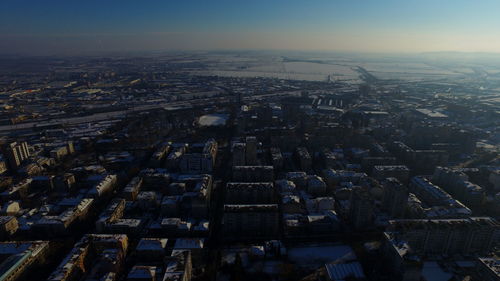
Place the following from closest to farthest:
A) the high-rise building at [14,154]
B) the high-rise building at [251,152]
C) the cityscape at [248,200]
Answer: the cityscape at [248,200]
the high-rise building at [251,152]
the high-rise building at [14,154]

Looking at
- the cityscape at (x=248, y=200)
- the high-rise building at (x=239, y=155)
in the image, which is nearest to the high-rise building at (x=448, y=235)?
the cityscape at (x=248, y=200)

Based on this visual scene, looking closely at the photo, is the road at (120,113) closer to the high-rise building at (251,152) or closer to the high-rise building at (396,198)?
the high-rise building at (251,152)

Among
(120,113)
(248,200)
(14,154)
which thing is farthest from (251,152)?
(120,113)

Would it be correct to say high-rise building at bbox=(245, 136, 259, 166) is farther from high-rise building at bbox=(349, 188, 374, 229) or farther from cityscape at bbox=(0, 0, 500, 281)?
high-rise building at bbox=(349, 188, 374, 229)

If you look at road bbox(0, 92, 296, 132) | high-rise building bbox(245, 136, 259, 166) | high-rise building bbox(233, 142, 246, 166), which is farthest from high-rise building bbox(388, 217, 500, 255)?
road bbox(0, 92, 296, 132)

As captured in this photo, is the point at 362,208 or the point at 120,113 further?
the point at 120,113

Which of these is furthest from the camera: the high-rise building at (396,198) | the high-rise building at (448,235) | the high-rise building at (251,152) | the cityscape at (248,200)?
the high-rise building at (251,152)

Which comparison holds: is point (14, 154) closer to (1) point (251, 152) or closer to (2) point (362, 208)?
(1) point (251, 152)

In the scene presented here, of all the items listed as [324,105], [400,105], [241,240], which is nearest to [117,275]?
[241,240]

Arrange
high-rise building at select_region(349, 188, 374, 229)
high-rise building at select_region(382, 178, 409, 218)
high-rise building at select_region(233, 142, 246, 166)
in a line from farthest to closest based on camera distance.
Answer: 1. high-rise building at select_region(233, 142, 246, 166)
2. high-rise building at select_region(382, 178, 409, 218)
3. high-rise building at select_region(349, 188, 374, 229)

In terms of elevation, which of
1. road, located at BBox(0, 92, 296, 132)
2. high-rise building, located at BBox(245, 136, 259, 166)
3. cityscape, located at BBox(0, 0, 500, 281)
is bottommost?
road, located at BBox(0, 92, 296, 132)

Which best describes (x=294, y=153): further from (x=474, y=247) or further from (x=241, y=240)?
(x=474, y=247)
